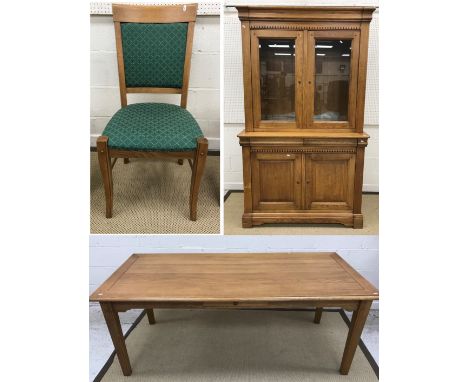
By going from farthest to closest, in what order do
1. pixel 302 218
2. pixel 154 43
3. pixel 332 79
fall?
1. pixel 302 218
2. pixel 332 79
3. pixel 154 43

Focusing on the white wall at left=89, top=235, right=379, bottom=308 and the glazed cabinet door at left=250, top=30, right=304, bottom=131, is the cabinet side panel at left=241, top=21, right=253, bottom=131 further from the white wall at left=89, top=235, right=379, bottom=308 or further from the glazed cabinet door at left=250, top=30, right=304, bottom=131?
the white wall at left=89, top=235, right=379, bottom=308

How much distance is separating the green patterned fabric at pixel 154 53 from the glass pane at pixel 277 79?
50 cm

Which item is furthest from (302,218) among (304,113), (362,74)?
(362,74)

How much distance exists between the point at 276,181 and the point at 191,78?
96cm

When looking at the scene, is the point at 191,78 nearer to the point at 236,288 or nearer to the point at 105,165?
the point at 105,165

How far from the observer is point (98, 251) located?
2705 millimetres

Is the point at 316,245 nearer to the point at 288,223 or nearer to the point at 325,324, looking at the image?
the point at 288,223

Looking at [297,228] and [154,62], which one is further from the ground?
[154,62]

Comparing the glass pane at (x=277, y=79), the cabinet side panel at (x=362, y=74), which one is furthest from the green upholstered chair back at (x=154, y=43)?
the cabinet side panel at (x=362, y=74)

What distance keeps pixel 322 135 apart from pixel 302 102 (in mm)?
246

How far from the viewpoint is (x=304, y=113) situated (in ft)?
9.14

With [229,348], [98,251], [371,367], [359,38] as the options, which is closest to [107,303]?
[229,348]

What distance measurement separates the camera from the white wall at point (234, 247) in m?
2.69

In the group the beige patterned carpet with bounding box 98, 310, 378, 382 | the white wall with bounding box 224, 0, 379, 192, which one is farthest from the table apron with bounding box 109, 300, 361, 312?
the white wall with bounding box 224, 0, 379, 192
